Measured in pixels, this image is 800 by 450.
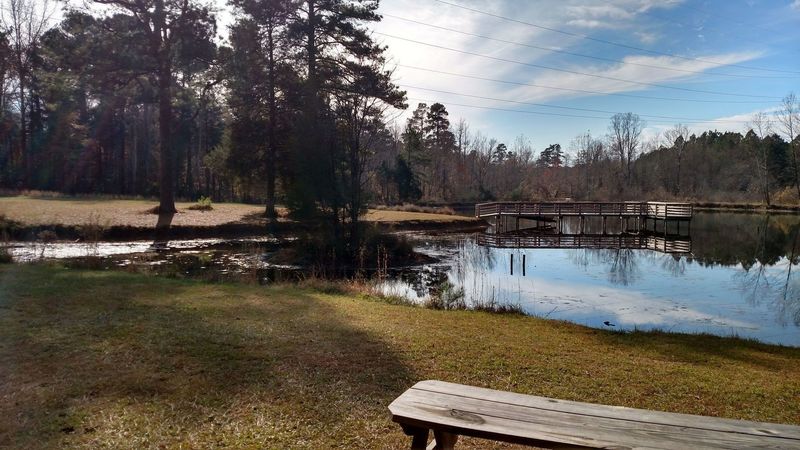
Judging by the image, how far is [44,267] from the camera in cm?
1159

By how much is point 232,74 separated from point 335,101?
10125 millimetres

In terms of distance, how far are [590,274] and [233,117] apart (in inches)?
1019

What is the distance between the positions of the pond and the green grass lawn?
344 cm

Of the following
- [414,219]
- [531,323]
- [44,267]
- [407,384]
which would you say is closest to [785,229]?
[414,219]

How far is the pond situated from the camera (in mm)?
12047

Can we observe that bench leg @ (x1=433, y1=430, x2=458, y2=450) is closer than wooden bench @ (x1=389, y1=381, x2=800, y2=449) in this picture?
No

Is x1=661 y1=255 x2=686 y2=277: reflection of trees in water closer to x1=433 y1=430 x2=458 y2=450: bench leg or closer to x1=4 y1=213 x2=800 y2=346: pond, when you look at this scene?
x1=4 y1=213 x2=800 y2=346: pond

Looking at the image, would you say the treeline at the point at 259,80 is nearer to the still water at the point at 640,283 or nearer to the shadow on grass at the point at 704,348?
the still water at the point at 640,283

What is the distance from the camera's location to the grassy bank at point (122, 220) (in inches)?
854

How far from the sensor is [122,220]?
2489cm

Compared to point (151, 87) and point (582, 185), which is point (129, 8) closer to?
point (151, 87)

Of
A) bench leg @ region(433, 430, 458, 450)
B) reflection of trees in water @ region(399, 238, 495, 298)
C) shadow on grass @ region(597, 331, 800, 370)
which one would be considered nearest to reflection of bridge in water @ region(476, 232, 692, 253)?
reflection of trees in water @ region(399, 238, 495, 298)

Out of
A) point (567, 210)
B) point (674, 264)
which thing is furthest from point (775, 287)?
point (567, 210)

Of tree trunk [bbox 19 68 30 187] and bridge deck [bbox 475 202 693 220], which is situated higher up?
tree trunk [bbox 19 68 30 187]
